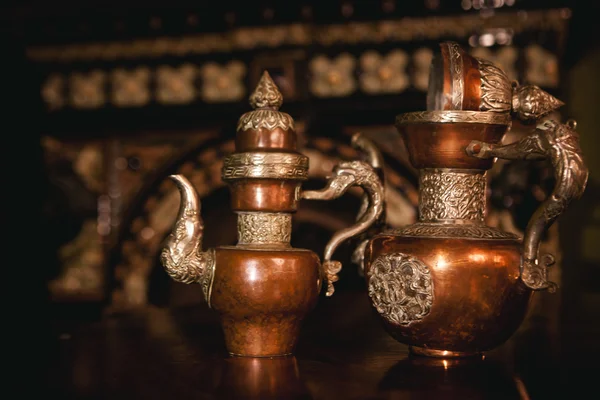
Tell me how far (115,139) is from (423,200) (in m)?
1.49

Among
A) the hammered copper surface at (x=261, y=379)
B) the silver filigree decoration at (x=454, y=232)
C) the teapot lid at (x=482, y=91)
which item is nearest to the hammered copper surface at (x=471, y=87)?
the teapot lid at (x=482, y=91)

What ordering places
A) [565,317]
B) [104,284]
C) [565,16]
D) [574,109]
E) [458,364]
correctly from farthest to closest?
[574,109], [104,284], [565,16], [565,317], [458,364]

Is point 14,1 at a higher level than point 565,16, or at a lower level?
higher

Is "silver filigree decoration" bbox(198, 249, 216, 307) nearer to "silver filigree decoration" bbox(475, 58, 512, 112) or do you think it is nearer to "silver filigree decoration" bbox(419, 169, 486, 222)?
Answer: "silver filigree decoration" bbox(419, 169, 486, 222)

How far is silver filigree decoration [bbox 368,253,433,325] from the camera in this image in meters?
0.88

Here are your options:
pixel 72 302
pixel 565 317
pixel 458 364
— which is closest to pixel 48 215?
pixel 72 302

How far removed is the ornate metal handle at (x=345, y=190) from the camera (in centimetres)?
97

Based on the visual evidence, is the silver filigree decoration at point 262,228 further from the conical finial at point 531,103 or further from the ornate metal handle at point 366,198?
the conical finial at point 531,103

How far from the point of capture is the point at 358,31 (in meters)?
2.10

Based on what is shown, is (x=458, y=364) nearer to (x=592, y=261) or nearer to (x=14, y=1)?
(x=592, y=261)

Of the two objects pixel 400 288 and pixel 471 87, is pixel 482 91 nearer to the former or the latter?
pixel 471 87

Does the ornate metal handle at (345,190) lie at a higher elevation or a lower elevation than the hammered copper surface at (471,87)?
lower

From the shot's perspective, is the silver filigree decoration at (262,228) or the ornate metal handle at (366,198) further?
the ornate metal handle at (366,198)

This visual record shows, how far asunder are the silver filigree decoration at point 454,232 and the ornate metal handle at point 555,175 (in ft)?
0.13
